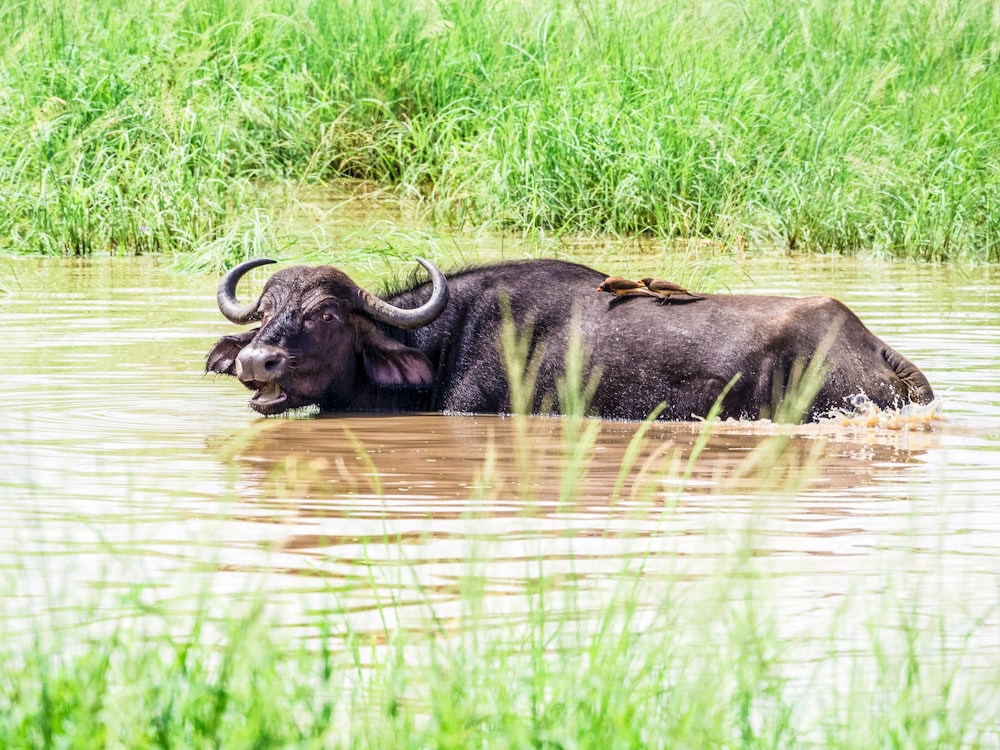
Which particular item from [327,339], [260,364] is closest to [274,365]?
[260,364]

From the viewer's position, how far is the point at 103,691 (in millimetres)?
3119

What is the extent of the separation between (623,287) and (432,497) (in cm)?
257

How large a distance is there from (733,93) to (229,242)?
4.12m

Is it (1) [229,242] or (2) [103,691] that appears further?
(1) [229,242]

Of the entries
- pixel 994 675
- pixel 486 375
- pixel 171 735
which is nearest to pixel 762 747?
pixel 994 675

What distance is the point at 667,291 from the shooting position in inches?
314

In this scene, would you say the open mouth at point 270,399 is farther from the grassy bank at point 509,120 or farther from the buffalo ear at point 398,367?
the grassy bank at point 509,120

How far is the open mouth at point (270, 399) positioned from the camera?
7.68 metres

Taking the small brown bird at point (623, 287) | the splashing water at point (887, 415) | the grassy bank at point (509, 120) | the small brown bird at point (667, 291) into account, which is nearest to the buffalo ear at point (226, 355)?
the small brown bird at point (623, 287)

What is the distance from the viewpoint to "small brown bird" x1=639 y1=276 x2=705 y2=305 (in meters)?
7.92

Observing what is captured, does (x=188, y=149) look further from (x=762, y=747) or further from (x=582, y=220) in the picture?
(x=762, y=747)

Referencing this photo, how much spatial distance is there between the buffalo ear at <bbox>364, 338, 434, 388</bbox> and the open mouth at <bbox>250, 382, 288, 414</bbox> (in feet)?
1.62

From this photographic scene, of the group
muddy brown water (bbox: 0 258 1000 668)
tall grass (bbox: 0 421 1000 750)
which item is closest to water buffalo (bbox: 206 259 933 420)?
muddy brown water (bbox: 0 258 1000 668)

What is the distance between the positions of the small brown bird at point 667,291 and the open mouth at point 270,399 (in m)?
1.75
